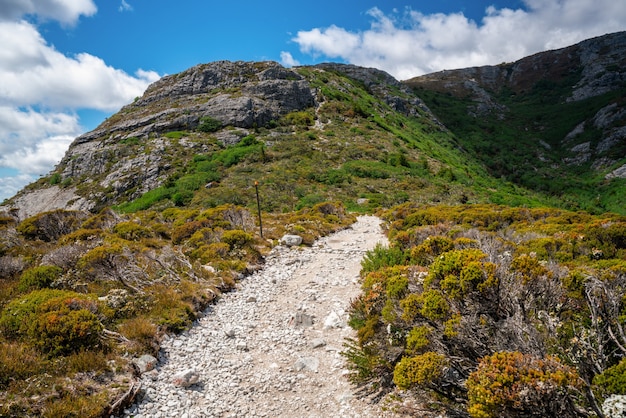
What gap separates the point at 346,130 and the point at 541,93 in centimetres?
7913

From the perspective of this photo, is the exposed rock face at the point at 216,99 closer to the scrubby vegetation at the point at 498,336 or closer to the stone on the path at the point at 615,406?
the scrubby vegetation at the point at 498,336

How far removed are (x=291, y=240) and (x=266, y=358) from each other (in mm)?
9519

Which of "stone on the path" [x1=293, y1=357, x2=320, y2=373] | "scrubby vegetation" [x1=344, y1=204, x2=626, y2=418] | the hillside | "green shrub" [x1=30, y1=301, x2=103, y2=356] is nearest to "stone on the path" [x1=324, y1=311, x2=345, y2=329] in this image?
the hillside

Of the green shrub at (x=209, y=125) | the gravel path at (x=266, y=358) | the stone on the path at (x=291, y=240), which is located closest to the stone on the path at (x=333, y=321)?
the gravel path at (x=266, y=358)

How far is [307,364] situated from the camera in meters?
7.06

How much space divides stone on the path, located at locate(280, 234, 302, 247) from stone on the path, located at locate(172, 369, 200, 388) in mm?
10365

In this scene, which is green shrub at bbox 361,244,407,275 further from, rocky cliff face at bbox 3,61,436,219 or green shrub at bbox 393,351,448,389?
rocky cliff face at bbox 3,61,436,219

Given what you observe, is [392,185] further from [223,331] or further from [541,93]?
[541,93]

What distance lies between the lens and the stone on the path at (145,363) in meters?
6.64

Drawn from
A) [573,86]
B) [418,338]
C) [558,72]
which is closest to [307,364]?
[418,338]

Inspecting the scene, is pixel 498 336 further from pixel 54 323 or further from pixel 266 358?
pixel 54 323

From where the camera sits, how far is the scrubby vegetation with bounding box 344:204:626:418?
10.9ft

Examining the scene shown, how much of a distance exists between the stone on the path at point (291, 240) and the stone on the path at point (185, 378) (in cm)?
1036

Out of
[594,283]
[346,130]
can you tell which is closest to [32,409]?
[594,283]
